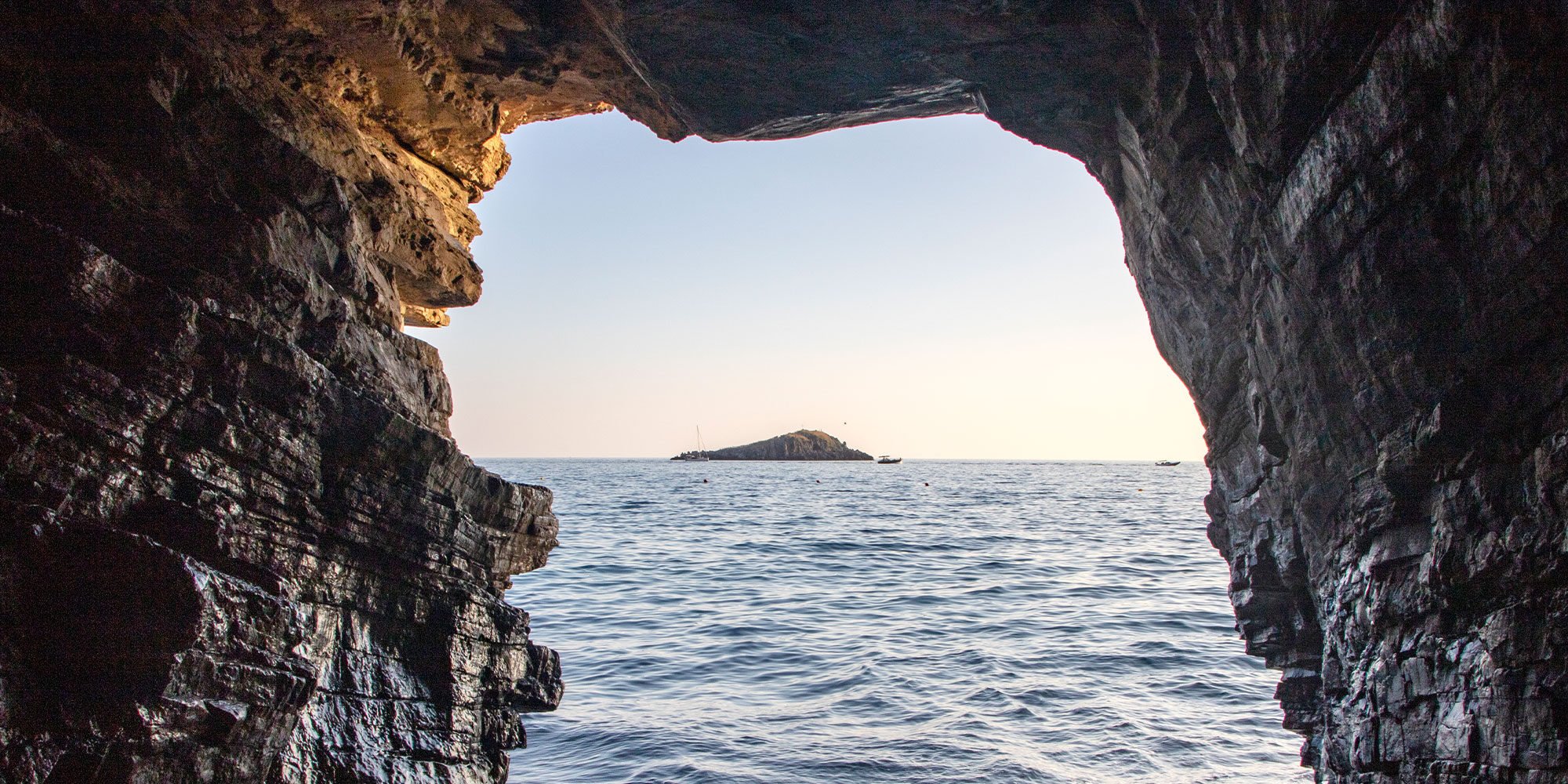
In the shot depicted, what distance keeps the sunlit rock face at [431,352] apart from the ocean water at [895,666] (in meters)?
2.77

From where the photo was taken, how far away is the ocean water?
10.2 m

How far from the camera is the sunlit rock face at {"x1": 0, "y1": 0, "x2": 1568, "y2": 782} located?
4.91m

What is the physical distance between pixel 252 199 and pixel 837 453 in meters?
176

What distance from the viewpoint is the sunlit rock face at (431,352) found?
4.91m

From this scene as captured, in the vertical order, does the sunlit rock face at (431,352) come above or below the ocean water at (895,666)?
above

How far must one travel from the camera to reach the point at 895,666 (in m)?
13.8

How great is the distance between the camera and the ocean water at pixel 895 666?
10.2 metres

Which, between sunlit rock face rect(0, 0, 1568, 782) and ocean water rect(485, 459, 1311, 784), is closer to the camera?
sunlit rock face rect(0, 0, 1568, 782)

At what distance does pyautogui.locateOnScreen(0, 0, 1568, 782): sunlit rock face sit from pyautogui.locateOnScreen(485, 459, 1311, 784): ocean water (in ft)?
9.09

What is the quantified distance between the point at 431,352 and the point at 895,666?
30.8 ft

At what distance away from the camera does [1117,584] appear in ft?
70.1

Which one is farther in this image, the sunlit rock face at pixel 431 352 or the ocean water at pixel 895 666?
the ocean water at pixel 895 666

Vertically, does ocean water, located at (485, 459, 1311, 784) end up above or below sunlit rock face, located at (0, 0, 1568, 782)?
below

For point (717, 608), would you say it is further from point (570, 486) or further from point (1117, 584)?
point (570, 486)
